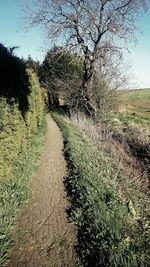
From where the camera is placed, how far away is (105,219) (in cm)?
557

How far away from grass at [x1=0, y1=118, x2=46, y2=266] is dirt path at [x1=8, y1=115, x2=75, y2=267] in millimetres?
A: 154

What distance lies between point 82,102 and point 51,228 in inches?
787

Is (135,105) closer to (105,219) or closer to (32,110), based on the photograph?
(32,110)

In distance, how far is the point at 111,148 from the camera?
37.9 feet

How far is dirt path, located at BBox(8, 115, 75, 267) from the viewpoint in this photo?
492 cm

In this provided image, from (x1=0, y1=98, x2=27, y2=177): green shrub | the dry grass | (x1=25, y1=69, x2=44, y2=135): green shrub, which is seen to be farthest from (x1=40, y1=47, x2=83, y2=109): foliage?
(x1=0, y1=98, x2=27, y2=177): green shrub

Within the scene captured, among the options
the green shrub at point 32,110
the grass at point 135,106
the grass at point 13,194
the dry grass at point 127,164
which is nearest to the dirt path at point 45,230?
the grass at point 13,194

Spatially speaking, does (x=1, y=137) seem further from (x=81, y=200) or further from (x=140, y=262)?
(x=140, y=262)

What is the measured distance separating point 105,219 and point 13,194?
8.23 ft

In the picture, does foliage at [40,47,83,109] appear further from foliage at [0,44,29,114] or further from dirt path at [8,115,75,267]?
dirt path at [8,115,75,267]

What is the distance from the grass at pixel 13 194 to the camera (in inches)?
208

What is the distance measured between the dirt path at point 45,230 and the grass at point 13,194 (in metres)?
0.15

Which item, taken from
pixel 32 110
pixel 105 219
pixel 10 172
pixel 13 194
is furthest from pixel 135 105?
pixel 105 219

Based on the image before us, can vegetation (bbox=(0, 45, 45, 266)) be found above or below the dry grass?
above
